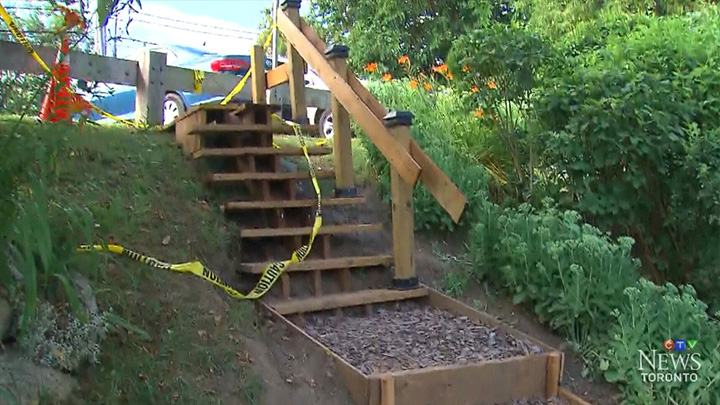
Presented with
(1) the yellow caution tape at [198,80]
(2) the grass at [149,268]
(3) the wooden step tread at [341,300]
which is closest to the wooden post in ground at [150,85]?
(1) the yellow caution tape at [198,80]

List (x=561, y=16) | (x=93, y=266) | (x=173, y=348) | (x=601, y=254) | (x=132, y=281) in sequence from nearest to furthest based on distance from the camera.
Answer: (x=93, y=266), (x=173, y=348), (x=132, y=281), (x=601, y=254), (x=561, y=16)

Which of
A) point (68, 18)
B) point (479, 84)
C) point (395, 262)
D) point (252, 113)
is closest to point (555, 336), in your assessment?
point (395, 262)

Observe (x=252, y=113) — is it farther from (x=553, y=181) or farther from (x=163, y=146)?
(x=553, y=181)

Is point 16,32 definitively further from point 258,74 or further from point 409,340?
point 258,74

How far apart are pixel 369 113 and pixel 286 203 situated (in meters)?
0.85

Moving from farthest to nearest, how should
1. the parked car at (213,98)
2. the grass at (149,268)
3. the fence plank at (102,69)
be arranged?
the parked car at (213,98) < the fence plank at (102,69) < the grass at (149,268)

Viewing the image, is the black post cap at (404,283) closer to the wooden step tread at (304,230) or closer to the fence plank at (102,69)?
the wooden step tread at (304,230)

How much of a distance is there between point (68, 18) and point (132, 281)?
64.9 inches

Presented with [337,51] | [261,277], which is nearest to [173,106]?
[337,51]

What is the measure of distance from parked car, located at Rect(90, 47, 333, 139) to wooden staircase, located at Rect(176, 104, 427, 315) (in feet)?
2.53

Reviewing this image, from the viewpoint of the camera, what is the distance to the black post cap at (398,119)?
473cm

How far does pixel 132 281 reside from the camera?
3742mm

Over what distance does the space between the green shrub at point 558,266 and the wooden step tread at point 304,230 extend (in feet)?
2.40

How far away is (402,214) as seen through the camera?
4.84 meters
